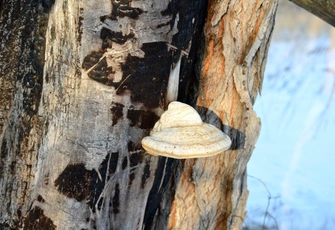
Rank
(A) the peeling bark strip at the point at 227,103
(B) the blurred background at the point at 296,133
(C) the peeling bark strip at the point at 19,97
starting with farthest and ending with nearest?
(B) the blurred background at the point at 296,133, (A) the peeling bark strip at the point at 227,103, (C) the peeling bark strip at the point at 19,97

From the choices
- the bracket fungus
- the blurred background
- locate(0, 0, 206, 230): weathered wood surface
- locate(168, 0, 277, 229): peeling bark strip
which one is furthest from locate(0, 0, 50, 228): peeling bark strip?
the blurred background

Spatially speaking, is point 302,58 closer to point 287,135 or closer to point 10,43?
point 287,135

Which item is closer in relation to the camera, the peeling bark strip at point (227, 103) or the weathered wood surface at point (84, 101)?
the weathered wood surface at point (84, 101)

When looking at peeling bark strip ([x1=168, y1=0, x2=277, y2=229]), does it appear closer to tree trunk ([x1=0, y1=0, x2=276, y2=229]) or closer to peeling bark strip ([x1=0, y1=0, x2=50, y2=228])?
tree trunk ([x1=0, y1=0, x2=276, y2=229])

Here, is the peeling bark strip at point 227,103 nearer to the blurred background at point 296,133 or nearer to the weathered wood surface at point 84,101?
the weathered wood surface at point 84,101

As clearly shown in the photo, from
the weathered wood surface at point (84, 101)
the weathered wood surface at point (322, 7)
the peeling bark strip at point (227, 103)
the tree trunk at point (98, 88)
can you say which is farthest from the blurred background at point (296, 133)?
the weathered wood surface at point (84, 101)
